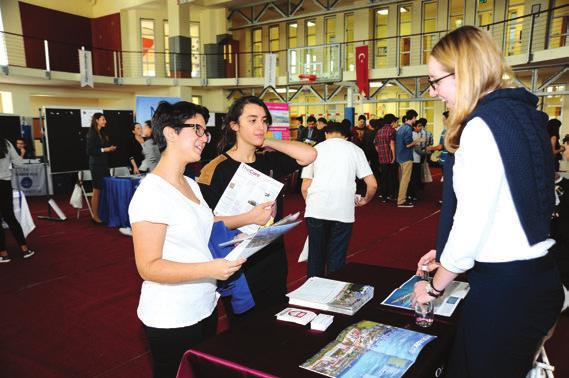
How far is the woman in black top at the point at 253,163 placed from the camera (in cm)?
212

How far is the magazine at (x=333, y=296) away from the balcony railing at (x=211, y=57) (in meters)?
12.1

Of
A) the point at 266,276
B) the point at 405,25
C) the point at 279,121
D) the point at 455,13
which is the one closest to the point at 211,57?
the point at 405,25

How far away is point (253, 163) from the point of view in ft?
7.31

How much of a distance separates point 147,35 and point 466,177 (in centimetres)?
1787

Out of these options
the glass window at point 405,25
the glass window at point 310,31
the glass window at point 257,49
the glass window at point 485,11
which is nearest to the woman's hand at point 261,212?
the glass window at point 485,11

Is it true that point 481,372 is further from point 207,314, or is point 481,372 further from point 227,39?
point 227,39

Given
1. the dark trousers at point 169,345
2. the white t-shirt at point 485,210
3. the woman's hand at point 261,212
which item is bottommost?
the dark trousers at point 169,345

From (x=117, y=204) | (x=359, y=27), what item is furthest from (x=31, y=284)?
(x=359, y=27)

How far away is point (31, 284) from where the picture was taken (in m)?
4.12

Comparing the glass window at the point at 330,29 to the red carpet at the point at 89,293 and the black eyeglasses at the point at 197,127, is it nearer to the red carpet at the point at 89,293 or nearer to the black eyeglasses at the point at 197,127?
the red carpet at the point at 89,293

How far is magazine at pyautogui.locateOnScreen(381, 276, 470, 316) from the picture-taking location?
1.63m

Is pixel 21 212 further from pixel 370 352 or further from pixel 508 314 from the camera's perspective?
pixel 508 314

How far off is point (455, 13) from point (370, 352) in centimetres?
1556

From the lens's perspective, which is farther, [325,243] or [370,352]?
[325,243]
